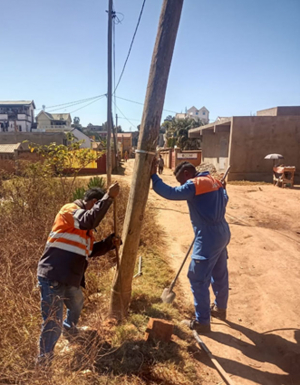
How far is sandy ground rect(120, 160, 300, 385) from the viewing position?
2.75 m

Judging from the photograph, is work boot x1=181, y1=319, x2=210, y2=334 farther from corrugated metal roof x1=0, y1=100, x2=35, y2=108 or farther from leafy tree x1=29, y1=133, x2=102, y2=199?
corrugated metal roof x1=0, y1=100, x2=35, y2=108

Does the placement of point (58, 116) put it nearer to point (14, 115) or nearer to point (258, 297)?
point (14, 115)

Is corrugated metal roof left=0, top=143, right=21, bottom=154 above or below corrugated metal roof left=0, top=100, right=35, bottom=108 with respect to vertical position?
below

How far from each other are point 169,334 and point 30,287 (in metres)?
1.64

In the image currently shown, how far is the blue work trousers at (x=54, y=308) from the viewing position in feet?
7.82

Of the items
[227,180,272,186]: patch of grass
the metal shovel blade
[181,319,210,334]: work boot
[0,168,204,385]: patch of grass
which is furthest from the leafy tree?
[227,180,272,186]: patch of grass

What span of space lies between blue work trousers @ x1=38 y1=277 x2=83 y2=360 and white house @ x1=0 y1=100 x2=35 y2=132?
51715 millimetres

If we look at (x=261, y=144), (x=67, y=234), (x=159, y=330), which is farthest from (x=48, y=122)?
(x=159, y=330)

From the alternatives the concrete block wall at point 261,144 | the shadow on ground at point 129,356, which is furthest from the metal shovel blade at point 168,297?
the concrete block wall at point 261,144

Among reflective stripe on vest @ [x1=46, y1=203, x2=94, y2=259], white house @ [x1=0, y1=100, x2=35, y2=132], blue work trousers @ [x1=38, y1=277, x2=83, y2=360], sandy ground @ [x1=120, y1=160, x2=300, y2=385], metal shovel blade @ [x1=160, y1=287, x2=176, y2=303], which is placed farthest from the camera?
white house @ [x1=0, y1=100, x2=35, y2=132]

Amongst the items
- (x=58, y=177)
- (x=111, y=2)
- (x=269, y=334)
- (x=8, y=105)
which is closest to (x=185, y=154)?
(x=111, y=2)

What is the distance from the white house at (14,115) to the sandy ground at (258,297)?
4829 centimetres

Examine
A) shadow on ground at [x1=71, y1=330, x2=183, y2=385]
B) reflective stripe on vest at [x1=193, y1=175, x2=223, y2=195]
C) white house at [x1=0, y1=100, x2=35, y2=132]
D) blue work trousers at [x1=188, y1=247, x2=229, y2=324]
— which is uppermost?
white house at [x1=0, y1=100, x2=35, y2=132]

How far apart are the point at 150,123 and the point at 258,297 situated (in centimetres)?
297
